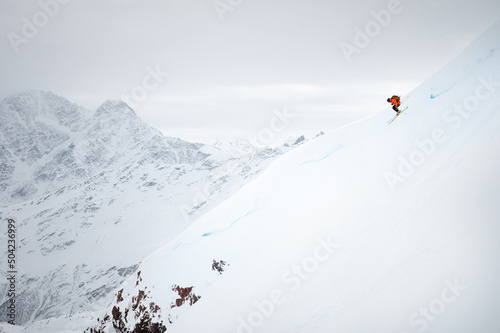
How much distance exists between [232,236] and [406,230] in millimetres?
8691

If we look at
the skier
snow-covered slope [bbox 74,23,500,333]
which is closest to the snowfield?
snow-covered slope [bbox 74,23,500,333]

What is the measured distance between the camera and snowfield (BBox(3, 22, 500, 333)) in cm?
546

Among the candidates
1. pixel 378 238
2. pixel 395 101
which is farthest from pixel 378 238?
pixel 395 101

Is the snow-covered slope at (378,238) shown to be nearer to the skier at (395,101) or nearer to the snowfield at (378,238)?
the snowfield at (378,238)

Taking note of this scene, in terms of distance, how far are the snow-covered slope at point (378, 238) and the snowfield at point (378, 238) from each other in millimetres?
33

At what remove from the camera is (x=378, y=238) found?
7227mm

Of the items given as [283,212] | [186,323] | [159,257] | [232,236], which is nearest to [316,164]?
[283,212]

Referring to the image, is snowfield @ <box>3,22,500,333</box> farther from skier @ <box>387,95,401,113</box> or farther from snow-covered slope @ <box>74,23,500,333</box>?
skier @ <box>387,95,401,113</box>

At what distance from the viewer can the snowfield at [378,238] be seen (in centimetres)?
546

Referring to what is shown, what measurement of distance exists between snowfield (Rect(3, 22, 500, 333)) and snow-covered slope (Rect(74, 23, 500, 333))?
0.03 meters

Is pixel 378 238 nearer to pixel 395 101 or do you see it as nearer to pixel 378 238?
pixel 378 238

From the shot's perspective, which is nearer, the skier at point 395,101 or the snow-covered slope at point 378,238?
the snow-covered slope at point 378,238

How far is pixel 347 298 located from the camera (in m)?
6.41

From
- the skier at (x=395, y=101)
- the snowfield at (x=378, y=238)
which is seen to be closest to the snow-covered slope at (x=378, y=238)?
the snowfield at (x=378, y=238)
